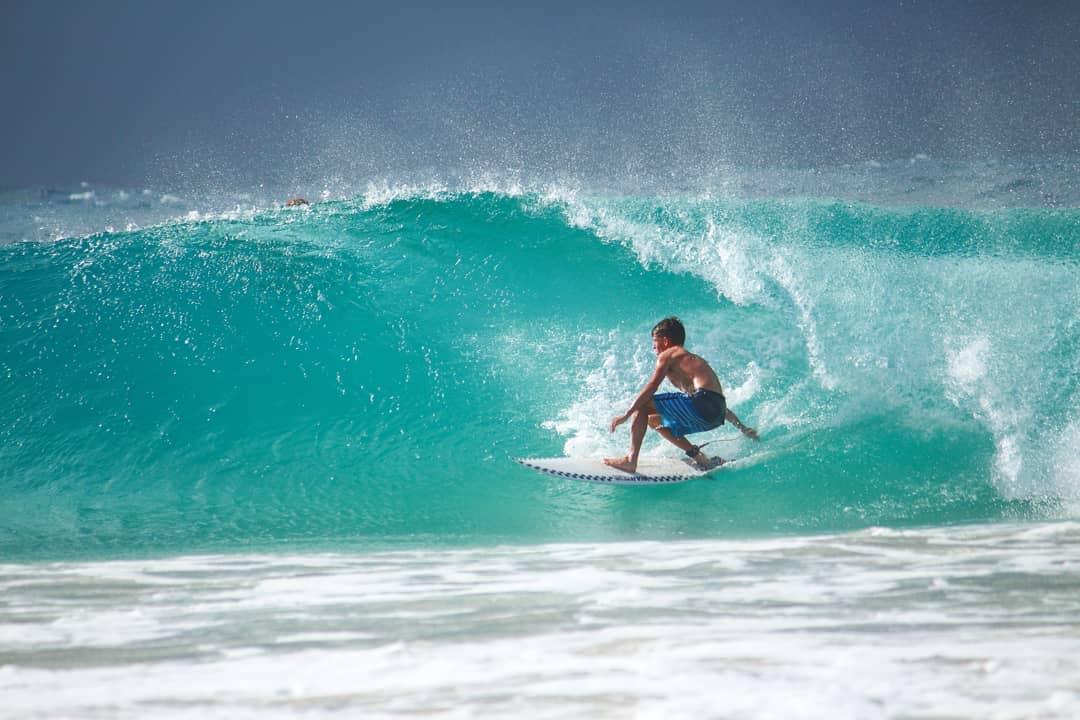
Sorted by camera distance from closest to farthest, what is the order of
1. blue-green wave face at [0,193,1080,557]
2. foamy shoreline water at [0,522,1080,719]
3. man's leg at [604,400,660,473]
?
foamy shoreline water at [0,522,1080,719], blue-green wave face at [0,193,1080,557], man's leg at [604,400,660,473]

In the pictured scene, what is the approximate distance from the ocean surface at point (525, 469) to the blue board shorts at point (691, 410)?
422 mm

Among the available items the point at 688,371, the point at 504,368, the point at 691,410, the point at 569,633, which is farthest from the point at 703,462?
the point at 569,633

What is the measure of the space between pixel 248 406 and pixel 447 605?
4291 millimetres

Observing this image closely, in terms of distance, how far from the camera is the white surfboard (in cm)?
533

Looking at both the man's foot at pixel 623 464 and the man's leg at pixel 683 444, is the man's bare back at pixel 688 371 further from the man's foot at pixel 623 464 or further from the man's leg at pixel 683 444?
the man's foot at pixel 623 464

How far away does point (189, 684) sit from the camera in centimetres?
248

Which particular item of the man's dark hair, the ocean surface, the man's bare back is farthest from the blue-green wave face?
the man's dark hair

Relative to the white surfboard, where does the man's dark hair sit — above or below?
above

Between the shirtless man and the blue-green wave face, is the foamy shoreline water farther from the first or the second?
the shirtless man

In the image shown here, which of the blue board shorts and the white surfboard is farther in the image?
the blue board shorts

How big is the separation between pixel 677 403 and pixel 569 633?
2862mm

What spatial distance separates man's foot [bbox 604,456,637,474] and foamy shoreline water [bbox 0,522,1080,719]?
1.14 m

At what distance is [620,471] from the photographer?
537 centimetres

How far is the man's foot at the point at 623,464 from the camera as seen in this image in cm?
537
